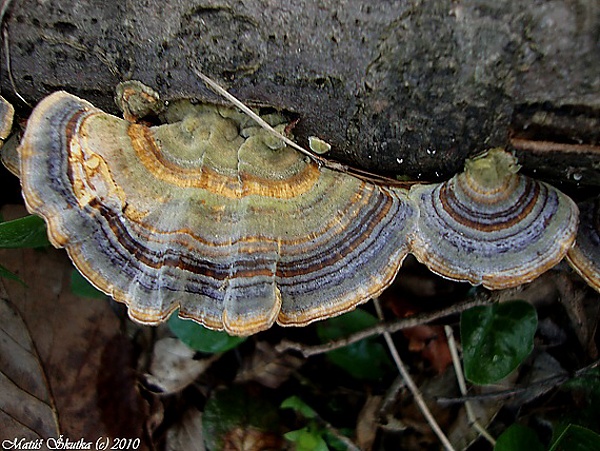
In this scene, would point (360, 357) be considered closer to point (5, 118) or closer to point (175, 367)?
point (175, 367)

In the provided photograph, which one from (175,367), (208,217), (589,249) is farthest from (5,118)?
(589,249)

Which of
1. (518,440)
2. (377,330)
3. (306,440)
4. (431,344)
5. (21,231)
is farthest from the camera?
(431,344)

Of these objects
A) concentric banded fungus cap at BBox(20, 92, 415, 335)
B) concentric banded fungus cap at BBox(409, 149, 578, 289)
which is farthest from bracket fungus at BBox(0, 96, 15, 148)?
concentric banded fungus cap at BBox(409, 149, 578, 289)

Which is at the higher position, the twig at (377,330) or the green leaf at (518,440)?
the twig at (377,330)

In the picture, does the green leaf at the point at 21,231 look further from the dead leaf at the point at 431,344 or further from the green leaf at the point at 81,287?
the dead leaf at the point at 431,344

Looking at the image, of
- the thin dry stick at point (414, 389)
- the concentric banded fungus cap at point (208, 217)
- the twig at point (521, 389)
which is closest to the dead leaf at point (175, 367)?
the thin dry stick at point (414, 389)

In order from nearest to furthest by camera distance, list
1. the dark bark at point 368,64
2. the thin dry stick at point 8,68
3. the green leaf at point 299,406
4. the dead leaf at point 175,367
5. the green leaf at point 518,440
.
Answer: the dark bark at point 368,64
the thin dry stick at point 8,68
the green leaf at point 518,440
the green leaf at point 299,406
the dead leaf at point 175,367
